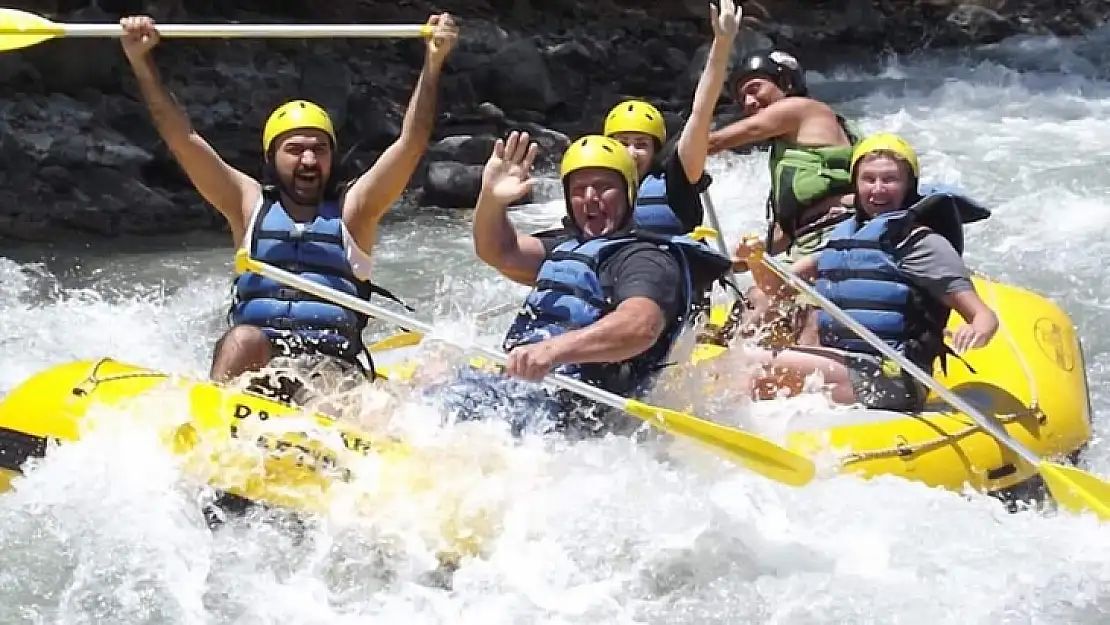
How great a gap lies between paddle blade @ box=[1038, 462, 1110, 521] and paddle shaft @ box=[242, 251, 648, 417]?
4.47ft

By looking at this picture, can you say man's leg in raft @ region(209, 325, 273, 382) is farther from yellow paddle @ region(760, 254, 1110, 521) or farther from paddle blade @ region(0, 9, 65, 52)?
yellow paddle @ region(760, 254, 1110, 521)

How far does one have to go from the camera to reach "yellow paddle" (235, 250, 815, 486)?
371 centimetres

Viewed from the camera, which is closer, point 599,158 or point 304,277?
point 599,158

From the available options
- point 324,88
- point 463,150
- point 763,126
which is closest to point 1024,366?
point 763,126

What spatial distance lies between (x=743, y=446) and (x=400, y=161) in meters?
1.40

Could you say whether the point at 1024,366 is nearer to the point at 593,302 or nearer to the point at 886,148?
the point at 886,148

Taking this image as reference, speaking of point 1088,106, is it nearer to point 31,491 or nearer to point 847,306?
point 847,306

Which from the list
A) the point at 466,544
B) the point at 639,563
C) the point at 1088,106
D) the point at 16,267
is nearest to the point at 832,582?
the point at 639,563

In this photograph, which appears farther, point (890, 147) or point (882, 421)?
point (890, 147)

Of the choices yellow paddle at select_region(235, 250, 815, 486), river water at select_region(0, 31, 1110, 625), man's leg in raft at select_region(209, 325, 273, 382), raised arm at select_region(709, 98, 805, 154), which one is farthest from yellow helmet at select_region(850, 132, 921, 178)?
man's leg in raft at select_region(209, 325, 273, 382)

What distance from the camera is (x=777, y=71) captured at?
5.16 meters

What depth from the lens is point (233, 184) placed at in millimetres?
4293

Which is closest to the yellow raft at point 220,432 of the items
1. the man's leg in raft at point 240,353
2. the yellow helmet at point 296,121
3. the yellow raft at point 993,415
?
the man's leg in raft at point 240,353

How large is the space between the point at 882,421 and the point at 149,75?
2484 mm
